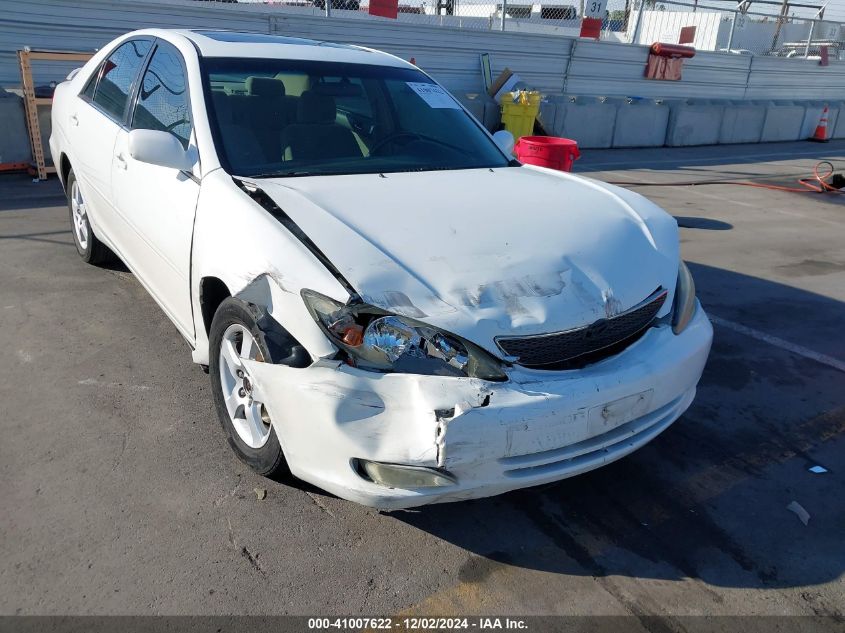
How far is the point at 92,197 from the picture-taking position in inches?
178

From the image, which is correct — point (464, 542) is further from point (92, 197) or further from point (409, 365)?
point (92, 197)

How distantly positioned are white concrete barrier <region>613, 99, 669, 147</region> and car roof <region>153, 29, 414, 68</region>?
11.0 meters

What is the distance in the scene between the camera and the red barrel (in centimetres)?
642

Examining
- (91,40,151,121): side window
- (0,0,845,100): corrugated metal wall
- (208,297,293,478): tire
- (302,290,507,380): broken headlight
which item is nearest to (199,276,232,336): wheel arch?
(208,297,293,478): tire

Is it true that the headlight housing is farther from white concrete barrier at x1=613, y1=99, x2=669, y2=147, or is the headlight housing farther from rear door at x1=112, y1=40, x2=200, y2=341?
white concrete barrier at x1=613, y1=99, x2=669, y2=147

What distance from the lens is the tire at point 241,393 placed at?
8.69ft

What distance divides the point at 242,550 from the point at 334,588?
393mm

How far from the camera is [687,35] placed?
793 inches

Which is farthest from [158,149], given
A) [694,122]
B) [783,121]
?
[783,121]

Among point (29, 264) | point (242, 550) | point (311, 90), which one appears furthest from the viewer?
point (29, 264)

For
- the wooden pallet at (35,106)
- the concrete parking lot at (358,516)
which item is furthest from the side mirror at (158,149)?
the wooden pallet at (35,106)

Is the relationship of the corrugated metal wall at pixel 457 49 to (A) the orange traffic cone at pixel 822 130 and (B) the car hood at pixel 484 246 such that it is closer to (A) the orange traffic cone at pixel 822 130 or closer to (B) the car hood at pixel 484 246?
(A) the orange traffic cone at pixel 822 130

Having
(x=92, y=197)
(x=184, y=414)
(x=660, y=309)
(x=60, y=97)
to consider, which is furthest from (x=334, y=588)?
(x=60, y=97)

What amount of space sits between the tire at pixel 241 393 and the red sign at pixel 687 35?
20554 mm
